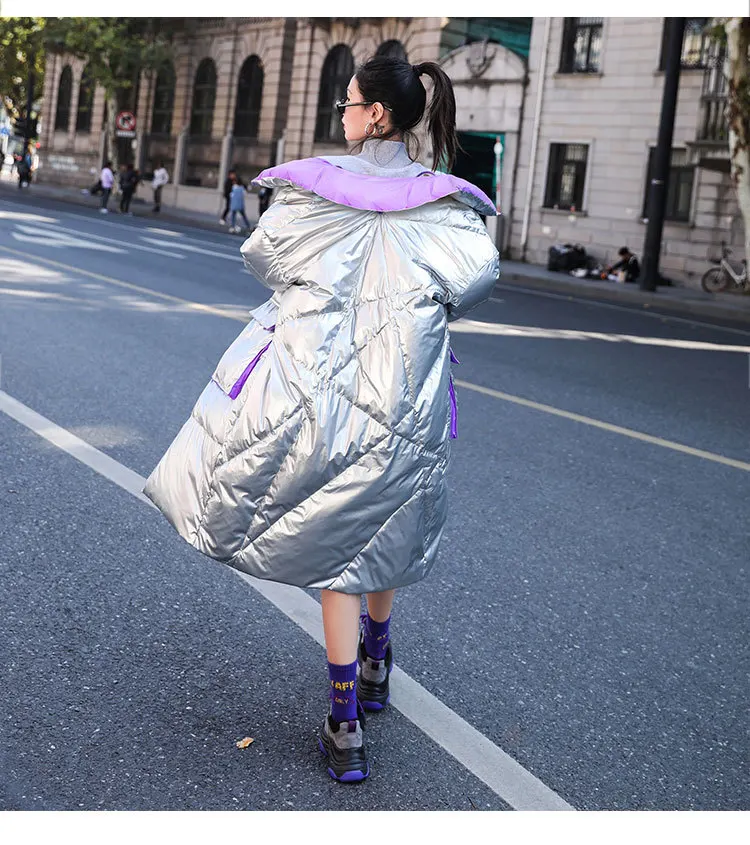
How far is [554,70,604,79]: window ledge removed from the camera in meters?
28.5

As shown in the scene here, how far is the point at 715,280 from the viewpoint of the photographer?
78.9 feet

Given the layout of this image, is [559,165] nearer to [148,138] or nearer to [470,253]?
[148,138]

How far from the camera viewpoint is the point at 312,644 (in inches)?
150

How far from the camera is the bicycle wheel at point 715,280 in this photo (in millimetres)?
24000

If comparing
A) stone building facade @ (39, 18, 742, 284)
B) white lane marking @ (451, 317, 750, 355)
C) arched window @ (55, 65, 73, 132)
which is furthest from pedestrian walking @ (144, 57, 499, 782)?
arched window @ (55, 65, 73, 132)

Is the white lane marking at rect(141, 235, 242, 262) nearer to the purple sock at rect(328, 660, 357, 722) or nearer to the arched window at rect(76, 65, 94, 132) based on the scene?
the purple sock at rect(328, 660, 357, 722)

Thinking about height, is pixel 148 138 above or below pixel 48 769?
above

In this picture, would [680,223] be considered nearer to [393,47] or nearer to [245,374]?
[393,47]

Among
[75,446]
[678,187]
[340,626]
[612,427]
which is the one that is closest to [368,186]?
[340,626]

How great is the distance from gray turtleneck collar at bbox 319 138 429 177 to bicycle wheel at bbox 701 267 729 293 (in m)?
22.1

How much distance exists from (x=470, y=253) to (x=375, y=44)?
120 ft

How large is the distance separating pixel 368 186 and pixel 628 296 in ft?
64.9

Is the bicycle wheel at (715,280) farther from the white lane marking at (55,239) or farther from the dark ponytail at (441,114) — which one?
the dark ponytail at (441,114)

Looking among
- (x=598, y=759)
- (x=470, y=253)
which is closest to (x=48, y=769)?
(x=598, y=759)
